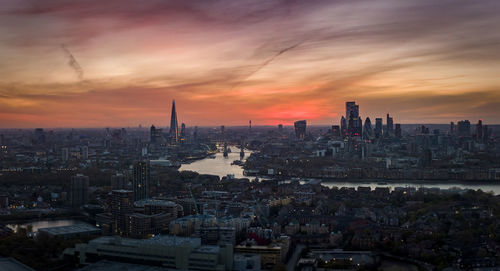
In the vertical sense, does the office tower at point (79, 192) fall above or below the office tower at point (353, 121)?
below

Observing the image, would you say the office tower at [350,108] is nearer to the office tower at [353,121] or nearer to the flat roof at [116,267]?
the office tower at [353,121]

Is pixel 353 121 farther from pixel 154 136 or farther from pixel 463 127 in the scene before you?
pixel 154 136

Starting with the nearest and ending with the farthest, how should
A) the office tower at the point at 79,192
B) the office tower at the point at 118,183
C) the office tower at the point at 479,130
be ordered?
1. the office tower at the point at 79,192
2. the office tower at the point at 118,183
3. the office tower at the point at 479,130

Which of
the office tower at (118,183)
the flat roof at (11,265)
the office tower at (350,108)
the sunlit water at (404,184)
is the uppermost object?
the office tower at (350,108)

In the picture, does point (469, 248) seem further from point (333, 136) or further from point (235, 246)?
point (333, 136)

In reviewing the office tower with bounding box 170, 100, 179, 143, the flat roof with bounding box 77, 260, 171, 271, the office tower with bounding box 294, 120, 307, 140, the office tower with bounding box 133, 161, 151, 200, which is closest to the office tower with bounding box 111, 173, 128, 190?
the office tower with bounding box 133, 161, 151, 200

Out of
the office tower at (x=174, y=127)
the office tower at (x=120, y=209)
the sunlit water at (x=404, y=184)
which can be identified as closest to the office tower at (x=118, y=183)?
the office tower at (x=120, y=209)
